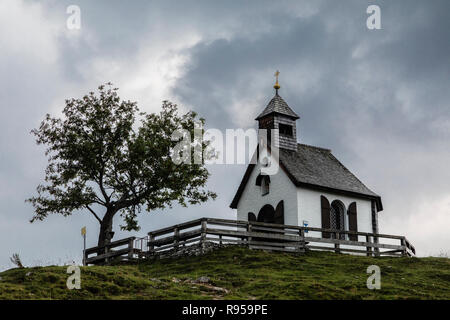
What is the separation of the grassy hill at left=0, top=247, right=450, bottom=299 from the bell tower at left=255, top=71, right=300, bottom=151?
10985mm

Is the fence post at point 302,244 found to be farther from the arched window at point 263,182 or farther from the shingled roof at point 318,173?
the arched window at point 263,182

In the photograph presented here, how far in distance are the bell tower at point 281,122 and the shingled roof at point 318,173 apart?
640mm

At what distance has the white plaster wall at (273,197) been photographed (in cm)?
3469

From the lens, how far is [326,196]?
117 ft

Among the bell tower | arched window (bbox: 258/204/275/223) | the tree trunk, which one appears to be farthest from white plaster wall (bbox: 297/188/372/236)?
the tree trunk

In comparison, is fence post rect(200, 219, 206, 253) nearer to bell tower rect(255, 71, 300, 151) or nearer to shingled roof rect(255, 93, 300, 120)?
bell tower rect(255, 71, 300, 151)

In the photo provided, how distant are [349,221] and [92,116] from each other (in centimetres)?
1588

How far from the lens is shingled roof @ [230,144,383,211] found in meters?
35.4

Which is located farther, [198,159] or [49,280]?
[198,159]

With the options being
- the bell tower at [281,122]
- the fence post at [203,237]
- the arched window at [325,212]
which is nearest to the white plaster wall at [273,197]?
the arched window at [325,212]

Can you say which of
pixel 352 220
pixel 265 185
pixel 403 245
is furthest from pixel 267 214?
pixel 403 245
